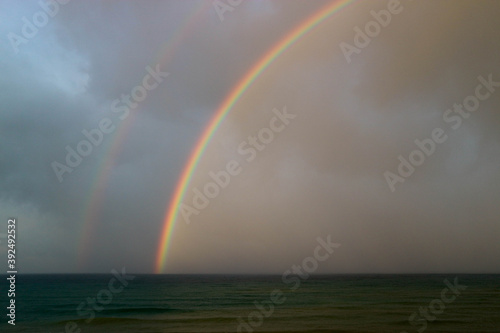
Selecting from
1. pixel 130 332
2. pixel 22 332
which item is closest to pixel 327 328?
pixel 130 332

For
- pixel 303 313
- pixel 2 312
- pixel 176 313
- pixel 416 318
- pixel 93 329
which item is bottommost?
pixel 416 318

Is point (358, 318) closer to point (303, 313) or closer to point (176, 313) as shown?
point (303, 313)

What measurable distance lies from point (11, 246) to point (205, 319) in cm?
1493

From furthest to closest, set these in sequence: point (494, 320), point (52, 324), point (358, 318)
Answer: point (52, 324)
point (358, 318)
point (494, 320)

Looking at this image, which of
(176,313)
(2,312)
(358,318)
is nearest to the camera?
(358,318)

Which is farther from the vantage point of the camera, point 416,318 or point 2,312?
point 2,312

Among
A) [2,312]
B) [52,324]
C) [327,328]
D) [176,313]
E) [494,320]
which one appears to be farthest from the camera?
[2,312]

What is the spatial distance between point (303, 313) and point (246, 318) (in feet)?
14.9

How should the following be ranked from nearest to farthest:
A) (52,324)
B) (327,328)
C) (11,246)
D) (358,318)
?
(11,246) → (327,328) → (358,318) → (52,324)

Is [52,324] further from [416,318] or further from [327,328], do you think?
[416,318]

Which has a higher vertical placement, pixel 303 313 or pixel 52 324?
pixel 52 324

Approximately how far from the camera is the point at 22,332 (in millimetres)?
26984

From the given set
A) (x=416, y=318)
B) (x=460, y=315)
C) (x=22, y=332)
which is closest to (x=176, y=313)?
(x=22, y=332)

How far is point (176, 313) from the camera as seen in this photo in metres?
34.6
